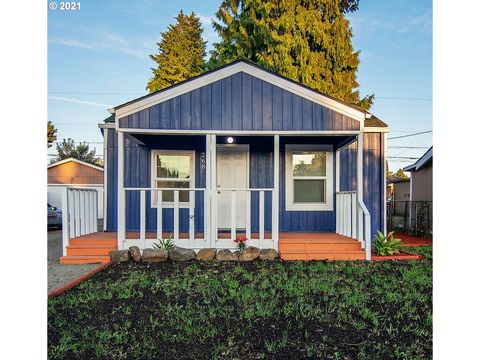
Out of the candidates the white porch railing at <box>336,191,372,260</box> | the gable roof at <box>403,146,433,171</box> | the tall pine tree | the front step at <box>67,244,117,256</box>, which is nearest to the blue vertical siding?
the white porch railing at <box>336,191,372,260</box>

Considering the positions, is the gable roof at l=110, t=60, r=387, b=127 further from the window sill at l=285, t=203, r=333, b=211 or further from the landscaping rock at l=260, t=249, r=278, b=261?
the landscaping rock at l=260, t=249, r=278, b=261

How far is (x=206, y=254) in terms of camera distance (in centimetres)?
550

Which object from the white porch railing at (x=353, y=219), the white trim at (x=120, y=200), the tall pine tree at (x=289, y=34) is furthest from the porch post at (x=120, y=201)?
the tall pine tree at (x=289, y=34)

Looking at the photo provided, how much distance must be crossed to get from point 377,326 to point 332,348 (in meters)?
0.58

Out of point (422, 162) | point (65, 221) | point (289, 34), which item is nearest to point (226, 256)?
point (65, 221)

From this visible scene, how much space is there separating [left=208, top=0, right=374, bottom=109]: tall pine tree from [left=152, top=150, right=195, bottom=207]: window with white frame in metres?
6.32

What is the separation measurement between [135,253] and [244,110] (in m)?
2.81

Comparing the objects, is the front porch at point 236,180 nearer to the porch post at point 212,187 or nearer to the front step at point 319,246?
the front step at point 319,246

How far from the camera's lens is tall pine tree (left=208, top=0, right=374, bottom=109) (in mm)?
11828

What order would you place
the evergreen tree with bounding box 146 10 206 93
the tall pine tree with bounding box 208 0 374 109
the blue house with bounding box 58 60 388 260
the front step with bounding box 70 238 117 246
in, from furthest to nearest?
the tall pine tree with bounding box 208 0 374 109, the evergreen tree with bounding box 146 10 206 93, the front step with bounding box 70 238 117 246, the blue house with bounding box 58 60 388 260

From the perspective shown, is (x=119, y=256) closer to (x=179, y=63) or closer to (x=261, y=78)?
(x=261, y=78)
